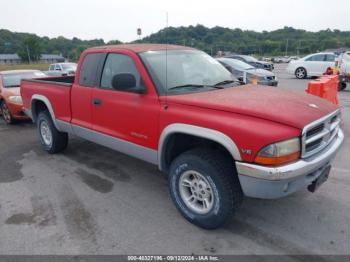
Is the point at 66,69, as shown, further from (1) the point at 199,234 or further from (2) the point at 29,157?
(1) the point at 199,234

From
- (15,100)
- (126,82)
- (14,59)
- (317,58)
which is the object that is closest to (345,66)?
(317,58)

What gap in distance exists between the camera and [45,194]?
4.15 meters

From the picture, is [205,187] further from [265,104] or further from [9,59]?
[9,59]

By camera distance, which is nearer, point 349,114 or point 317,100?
point 317,100

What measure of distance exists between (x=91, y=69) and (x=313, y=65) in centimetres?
1614

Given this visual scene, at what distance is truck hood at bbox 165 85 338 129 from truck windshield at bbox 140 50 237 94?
211 mm

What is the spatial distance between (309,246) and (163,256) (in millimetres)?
1398

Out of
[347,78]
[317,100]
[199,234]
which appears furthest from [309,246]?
[347,78]

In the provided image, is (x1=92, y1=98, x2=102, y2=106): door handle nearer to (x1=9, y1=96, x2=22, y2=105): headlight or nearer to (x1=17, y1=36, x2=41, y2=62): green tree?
(x1=9, y1=96, x2=22, y2=105): headlight

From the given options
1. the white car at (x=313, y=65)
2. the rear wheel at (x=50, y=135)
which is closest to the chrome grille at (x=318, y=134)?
the rear wheel at (x=50, y=135)

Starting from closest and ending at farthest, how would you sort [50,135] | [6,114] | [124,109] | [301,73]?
[124,109] → [50,135] → [6,114] → [301,73]

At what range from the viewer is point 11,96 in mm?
8109

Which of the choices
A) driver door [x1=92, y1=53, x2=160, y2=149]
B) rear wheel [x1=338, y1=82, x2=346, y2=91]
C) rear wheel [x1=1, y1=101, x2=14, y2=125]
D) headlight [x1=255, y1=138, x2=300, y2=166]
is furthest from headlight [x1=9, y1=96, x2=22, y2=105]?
rear wheel [x1=338, y1=82, x2=346, y2=91]

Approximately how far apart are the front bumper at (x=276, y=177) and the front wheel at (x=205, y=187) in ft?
0.76
